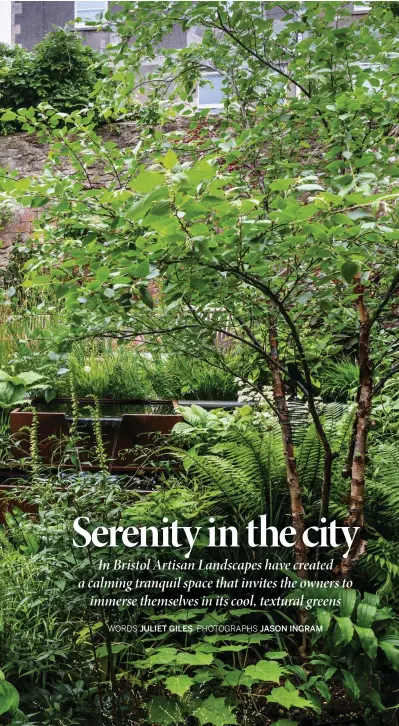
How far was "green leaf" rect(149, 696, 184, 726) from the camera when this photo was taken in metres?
1.58

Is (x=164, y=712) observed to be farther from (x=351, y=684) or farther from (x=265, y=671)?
(x=351, y=684)

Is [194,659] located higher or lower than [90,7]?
lower

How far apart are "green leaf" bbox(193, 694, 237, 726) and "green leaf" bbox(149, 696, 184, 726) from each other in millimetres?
62

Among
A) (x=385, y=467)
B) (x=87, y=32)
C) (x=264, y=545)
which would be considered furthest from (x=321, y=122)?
(x=87, y=32)

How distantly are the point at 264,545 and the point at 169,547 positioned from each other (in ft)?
1.04

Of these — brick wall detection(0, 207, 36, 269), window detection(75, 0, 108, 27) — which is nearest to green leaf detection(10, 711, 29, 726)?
window detection(75, 0, 108, 27)

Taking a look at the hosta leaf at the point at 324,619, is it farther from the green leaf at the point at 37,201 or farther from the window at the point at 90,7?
the window at the point at 90,7

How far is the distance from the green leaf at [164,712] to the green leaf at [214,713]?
62mm

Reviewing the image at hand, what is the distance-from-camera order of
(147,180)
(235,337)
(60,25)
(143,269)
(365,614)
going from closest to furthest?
(147,180), (143,269), (365,614), (235,337), (60,25)

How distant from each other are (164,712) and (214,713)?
15 cm

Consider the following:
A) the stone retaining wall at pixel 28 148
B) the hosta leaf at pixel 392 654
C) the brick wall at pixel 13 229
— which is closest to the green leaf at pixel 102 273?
the hosta leaf at pixel 392 654

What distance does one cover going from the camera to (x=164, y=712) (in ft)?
5.23

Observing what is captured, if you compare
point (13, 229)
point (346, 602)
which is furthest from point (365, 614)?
point (13, 229)

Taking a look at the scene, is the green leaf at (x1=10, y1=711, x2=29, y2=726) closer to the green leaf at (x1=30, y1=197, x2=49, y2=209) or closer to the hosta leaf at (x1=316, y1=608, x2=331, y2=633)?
the hosta leaf at (x1=316, y1=608, x2=331, y2=633)
